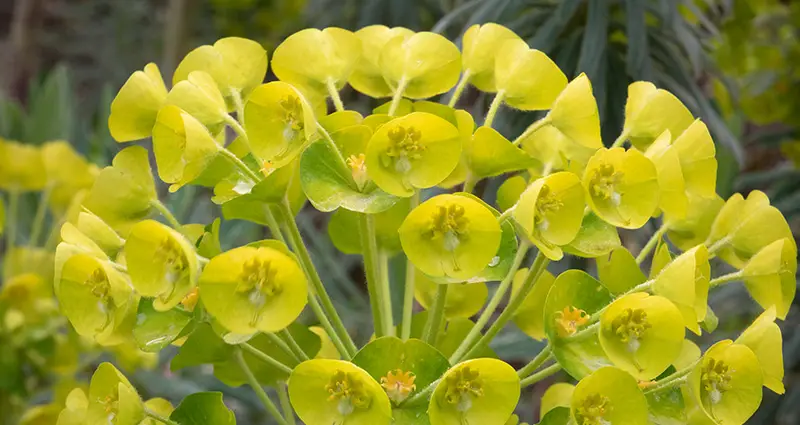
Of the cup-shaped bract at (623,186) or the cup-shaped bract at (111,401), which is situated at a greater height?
the cup-shaped bract at (623,186)

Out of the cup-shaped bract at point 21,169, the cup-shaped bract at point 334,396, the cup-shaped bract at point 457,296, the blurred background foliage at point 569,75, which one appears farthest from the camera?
the cup-shaped bract at point 21,169

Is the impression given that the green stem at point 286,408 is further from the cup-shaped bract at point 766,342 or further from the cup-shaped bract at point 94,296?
the cup-shaped bract at point 766,342

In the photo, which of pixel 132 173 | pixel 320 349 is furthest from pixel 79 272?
pixel 320 349

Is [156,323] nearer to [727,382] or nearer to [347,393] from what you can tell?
[347,393]

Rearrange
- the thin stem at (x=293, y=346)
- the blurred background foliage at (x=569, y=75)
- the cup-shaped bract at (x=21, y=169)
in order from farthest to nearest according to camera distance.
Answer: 1. the cup-shaped bract at (x=21, y=169)
2. the blurred background foliage at (x=569, y=75)
3. the thin stem at (x=293, y=346)

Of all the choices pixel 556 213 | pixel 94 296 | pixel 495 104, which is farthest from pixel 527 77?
pixel 94 296

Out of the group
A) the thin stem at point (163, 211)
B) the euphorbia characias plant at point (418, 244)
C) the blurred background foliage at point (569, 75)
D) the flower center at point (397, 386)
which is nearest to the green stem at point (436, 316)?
the euphorbia characias plant at point (418, 244)

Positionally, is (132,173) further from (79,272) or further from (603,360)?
(603,360)
